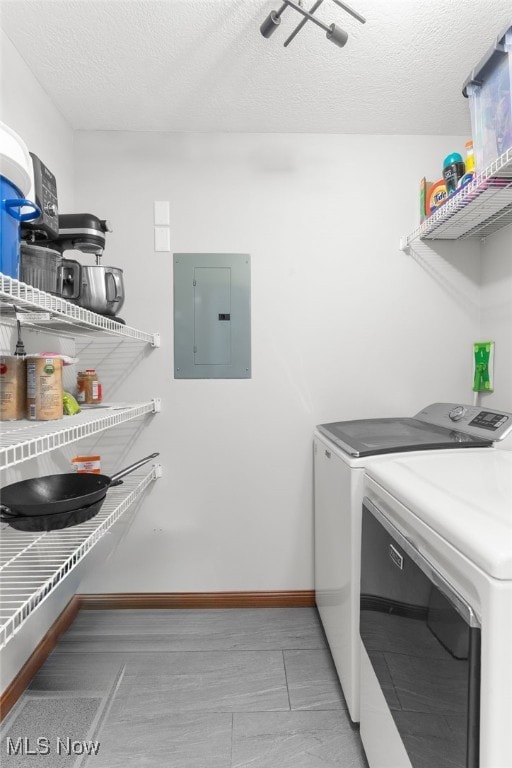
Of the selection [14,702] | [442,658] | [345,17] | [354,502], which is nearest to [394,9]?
[345,17]

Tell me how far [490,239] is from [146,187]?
5.43 ft

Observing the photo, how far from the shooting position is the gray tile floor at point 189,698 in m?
1.29

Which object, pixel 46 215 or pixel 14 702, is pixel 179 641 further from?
pixel 46 215

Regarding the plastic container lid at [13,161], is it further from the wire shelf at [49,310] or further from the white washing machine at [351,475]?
the white washing machine at [351,475]

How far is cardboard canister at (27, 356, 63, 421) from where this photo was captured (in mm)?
1131

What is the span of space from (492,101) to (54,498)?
6.22 ft

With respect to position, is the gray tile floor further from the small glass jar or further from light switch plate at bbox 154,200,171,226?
light switch plate at bbox 154,200,171,226

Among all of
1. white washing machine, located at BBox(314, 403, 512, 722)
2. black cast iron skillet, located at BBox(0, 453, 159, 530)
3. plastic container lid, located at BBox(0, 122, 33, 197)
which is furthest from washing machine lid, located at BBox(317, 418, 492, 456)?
plastic container lid, located at BBox(0, 122, 33, 197)

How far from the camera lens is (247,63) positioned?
1611mm

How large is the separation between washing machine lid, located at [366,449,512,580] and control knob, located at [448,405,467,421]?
45cm

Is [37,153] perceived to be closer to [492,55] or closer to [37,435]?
[37,435]

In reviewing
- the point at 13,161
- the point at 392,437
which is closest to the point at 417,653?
the point at 392,437

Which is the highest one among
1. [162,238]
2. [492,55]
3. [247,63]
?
[247,63]

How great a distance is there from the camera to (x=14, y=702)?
4.82 feet
